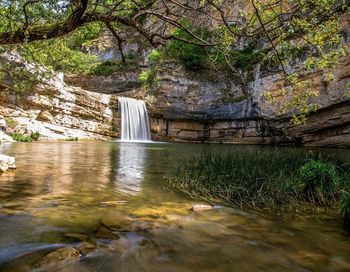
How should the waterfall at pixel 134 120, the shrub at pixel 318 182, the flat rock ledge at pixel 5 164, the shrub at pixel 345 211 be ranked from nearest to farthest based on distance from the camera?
the shrub at pixel 345 211, the shrub at pixel 318 182, the flat rock ledge at pixel 5 164, the waterfall at pixel 134 120

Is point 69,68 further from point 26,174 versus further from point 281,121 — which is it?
point 26,174

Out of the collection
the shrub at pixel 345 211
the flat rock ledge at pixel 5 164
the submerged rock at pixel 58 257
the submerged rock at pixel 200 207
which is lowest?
the submerged rock at pixel 58 257

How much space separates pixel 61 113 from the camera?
26.4m

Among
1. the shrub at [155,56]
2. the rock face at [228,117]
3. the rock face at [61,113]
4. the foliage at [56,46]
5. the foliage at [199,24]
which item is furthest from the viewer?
the shrub at [155,56]

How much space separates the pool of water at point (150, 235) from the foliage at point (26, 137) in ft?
57.4

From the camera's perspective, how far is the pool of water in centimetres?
323

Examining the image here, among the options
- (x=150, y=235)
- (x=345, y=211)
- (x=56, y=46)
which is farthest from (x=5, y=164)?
(x=345, y=211)

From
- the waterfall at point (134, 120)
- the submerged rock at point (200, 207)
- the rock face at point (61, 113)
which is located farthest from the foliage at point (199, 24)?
the waterfall at point (134, 120)

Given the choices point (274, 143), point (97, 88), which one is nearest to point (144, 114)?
point (97, 88)

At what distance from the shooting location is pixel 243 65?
28766mm

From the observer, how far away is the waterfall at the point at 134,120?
96.2 feet

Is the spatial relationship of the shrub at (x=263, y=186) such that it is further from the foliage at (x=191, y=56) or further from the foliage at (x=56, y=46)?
the foliage at (x=191, y=56)

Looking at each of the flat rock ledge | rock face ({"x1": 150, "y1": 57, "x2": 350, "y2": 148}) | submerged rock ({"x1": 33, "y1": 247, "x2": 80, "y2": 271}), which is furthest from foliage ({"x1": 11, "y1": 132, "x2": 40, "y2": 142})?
submerged rock ({"x1": 33, "y1": 247, "x2": 80, "y2": 271})

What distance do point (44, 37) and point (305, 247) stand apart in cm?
491
